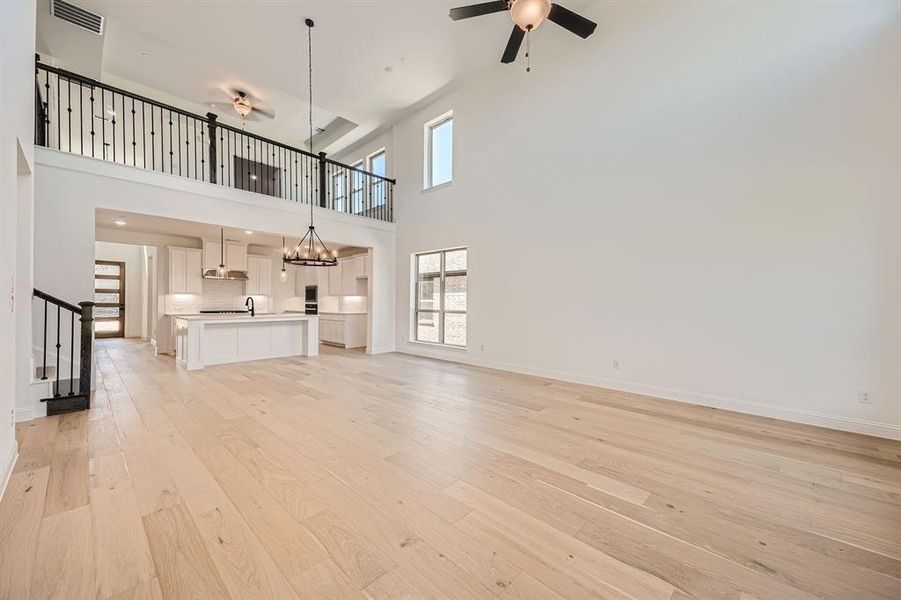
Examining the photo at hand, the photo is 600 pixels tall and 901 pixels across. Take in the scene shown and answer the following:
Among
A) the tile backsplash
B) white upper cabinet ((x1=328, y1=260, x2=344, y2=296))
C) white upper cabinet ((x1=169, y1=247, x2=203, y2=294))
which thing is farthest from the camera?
white upper cabinet ((x1=328, y1=260, x2=344, y2=296))

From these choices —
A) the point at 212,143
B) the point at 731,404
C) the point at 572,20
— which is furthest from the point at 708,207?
the point at 212,143

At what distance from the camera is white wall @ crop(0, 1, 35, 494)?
6.46 ft

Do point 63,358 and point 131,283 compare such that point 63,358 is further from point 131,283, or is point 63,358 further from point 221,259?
point 131,283

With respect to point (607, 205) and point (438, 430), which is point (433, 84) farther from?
point (438, 430)

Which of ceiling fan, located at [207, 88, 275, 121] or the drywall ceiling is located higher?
ceiling fan, located at [207, 88, 275, 121]

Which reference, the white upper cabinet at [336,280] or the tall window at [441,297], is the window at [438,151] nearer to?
the tall window at [441,297]

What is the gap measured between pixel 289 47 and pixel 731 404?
304 inches

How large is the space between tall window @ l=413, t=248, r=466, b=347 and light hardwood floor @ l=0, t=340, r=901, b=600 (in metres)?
3.26

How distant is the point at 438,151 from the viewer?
280 inches

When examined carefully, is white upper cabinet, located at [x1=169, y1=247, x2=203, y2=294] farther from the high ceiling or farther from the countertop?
the high ceiling

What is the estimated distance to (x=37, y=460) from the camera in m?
2.34

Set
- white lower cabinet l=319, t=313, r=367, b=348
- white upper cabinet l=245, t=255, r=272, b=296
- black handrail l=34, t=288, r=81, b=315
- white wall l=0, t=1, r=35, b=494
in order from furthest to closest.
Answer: white upper cabinet l=245, t=255, r=272, b=296 < white lower cabinet l=319, t=313, r=367, b=348 < black handrail l=34, t=288, r=81, b=315 < white wall l=0, t=1, r=35, b=494

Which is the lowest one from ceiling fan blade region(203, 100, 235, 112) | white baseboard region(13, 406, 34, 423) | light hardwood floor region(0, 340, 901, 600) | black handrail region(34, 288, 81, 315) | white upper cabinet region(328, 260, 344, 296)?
light hardwood floor region(0, 340, 901, 600)

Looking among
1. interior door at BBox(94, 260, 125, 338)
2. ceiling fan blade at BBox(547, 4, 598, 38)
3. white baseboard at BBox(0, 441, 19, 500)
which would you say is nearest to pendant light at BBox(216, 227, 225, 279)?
interior door at BBox(94, 260, 125, 338)
